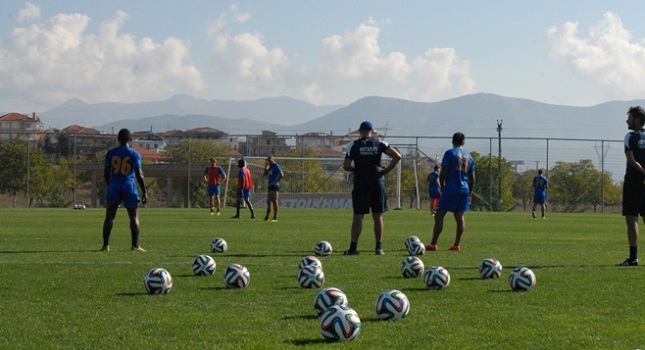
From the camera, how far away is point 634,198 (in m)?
13.4

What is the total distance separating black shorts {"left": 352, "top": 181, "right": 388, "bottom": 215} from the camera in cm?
1506

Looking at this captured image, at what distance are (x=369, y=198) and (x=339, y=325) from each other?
798 centimetres

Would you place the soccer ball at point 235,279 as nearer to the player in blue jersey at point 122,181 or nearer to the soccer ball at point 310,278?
the soccer ball at point 310,278

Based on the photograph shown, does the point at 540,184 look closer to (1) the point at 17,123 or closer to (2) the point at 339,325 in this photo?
(2) the point at 339,325

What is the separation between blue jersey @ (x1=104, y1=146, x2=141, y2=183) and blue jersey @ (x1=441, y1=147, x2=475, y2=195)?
5161 millimetres

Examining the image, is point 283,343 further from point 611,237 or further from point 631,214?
point 611,237

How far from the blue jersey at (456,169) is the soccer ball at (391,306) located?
8.20 m

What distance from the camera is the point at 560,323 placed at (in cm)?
817

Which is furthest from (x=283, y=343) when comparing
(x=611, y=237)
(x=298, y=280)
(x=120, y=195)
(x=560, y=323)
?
(x=611, y=237)

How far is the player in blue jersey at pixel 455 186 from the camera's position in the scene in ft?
53.2

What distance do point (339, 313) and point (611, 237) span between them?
16668mm

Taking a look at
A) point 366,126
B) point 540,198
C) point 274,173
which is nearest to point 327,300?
point 366,126

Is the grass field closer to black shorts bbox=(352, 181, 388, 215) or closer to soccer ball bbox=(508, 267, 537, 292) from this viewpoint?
soccer ball bbox=(508, 267, 537, 292)

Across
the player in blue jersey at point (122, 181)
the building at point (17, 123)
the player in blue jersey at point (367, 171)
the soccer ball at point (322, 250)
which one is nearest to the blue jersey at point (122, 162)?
the player in blue jersey at point (122, 181)
